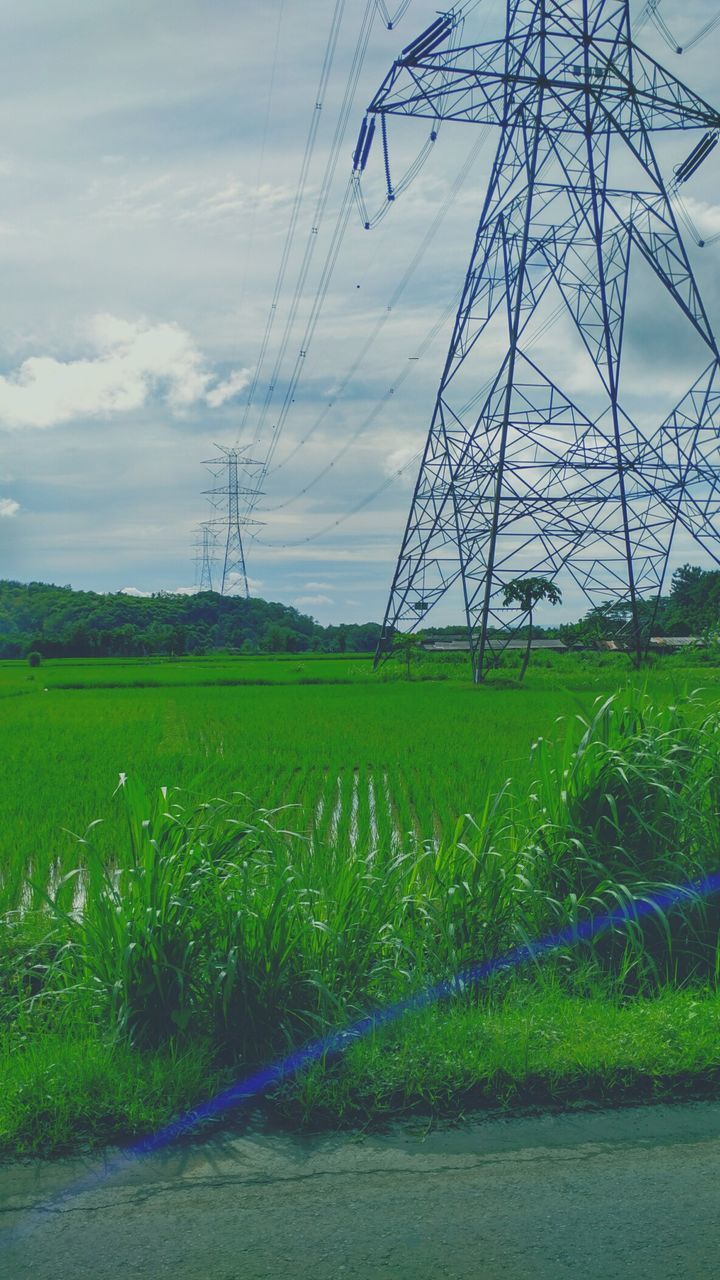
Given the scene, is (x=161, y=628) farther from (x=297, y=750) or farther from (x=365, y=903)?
(x=365, y=903)

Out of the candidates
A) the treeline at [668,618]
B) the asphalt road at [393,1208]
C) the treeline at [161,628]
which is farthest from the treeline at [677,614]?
the treeline at [161,628]

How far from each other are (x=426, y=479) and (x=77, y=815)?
21.7 meters

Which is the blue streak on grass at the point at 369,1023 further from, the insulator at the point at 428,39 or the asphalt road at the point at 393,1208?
the insulator at the point at 428,39

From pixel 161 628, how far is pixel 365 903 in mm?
75761

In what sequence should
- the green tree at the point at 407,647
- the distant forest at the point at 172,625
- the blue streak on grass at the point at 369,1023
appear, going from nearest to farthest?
1. the blue streak on grass at the point at 369,1023
2. the green tree at the point at 407,647
3. the distant forest at the point at 172,625

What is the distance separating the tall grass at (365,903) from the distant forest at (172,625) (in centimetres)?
6013

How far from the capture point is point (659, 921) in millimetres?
4688

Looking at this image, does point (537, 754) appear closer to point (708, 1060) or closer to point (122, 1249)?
point (708, 1060)

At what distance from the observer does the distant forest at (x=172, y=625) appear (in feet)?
234

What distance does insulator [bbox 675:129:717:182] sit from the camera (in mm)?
24594

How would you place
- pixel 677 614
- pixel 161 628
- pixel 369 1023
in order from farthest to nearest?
1. pixel 161 628
2. pixel 677 614
3. pixel 369 1023

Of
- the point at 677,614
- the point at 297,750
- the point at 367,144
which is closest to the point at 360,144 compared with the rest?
the point at 367,144

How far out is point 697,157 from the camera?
25.3 meters

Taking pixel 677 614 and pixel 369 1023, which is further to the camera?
pixel 677 614
